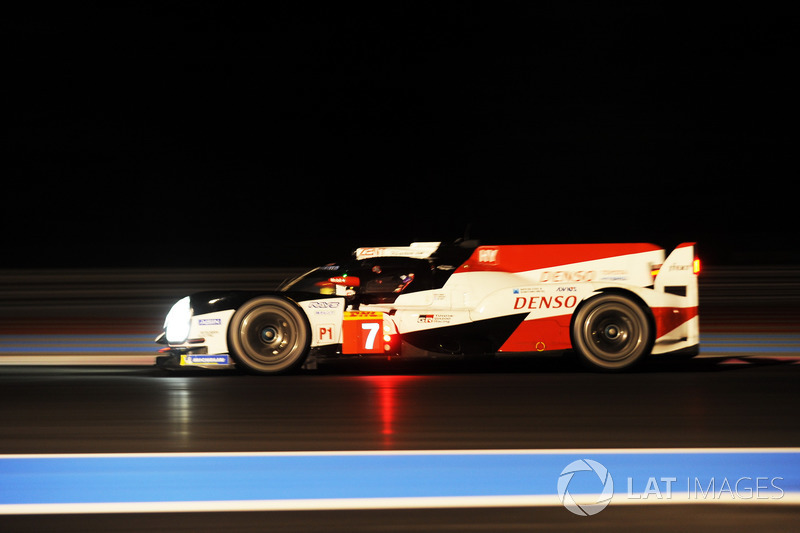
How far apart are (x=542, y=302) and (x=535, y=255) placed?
494 mm

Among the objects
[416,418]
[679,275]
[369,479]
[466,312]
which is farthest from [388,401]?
[679,275]

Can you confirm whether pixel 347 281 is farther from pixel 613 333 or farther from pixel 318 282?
pixel 613 333

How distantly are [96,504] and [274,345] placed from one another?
4246 mm

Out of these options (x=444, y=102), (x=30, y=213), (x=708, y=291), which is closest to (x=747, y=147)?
(x=444, y=102)

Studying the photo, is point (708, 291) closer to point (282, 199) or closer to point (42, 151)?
point (282, 199)

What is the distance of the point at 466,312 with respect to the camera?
29.3 feet

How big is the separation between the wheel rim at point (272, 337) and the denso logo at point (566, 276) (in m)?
2.42

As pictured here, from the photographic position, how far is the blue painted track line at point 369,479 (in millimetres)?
4602

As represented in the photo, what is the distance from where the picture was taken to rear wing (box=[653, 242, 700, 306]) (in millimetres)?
9102

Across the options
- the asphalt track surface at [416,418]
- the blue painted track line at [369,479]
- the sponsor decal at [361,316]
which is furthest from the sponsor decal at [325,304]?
the blue painted track line at [369,479]

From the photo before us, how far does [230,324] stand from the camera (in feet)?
28.7

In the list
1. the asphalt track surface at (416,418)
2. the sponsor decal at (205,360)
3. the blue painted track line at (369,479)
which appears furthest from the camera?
the sponsor decal at (205,360)

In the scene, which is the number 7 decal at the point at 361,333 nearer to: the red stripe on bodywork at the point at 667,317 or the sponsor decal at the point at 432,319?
the sponsor decal at the point at 432,319

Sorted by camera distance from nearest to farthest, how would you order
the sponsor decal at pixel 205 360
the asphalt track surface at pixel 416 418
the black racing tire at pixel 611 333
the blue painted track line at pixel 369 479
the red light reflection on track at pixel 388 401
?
1. the asphalt track surface at pixel 416 418
2. the blue painted track line at pixel 369 479
3. the red light reflection on track at pixel 388 401
4. the sponsor decal at pixel 205 360
5. the black racing tire at pixel 611 333
